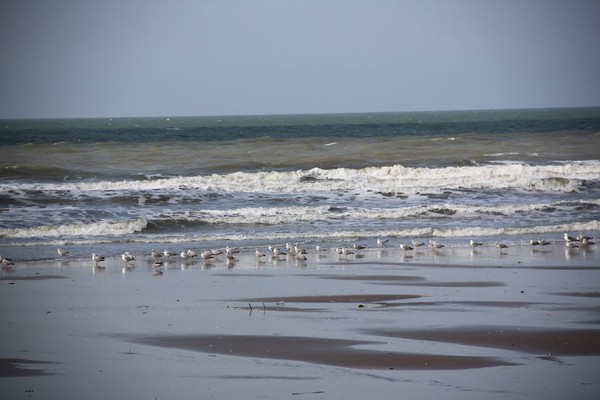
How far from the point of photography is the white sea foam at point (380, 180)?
2809cm

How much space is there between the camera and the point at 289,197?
2644cm

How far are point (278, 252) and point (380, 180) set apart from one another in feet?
45.5

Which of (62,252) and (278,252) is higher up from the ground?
(62,252)

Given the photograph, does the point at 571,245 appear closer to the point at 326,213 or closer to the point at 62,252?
the point at 326,213

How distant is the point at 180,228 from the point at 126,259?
5.75m

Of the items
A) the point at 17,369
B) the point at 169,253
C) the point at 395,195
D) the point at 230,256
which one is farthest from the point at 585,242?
the point at 17,369

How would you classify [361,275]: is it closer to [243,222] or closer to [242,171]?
[243,222]

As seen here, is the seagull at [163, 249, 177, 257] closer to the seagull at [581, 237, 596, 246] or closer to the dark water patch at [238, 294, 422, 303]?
the dark water patch at [238, 294, 422, 303]

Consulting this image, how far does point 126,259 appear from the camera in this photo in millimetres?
16125

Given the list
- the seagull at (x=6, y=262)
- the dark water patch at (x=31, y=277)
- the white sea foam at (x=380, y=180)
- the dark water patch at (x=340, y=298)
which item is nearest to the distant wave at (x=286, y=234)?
the seagull at (x=6, y=262)

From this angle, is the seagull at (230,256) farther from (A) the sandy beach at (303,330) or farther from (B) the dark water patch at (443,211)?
(B) the dark water patch at (443,211)

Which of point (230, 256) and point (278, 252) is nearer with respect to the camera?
point (230, 256)

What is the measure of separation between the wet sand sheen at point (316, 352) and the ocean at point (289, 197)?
332 inches

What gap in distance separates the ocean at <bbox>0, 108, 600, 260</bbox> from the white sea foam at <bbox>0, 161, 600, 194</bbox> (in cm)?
6
